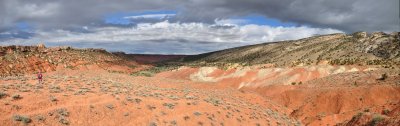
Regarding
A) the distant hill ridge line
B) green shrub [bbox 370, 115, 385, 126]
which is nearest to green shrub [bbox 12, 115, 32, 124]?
green shrub [bbox 370, 115, 385, 126]

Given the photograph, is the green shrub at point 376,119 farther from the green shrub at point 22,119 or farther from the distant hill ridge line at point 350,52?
the distant hill ridge line at point 350,52

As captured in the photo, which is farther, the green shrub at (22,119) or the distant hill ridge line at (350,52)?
the distant hill ridge line at (350,52)

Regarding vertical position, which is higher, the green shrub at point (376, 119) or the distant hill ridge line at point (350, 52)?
the distant hill ridge line at point (350, 52)

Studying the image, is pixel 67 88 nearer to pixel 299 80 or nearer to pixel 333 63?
pixel 299 80

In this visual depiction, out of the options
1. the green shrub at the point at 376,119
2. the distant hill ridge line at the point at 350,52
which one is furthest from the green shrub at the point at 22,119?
the distant hill ridge line at the point at 350,52

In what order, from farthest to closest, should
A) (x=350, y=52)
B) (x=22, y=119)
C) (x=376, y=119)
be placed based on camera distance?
(x=350, y=52), (x=376, y=119), (x=22, y=119)

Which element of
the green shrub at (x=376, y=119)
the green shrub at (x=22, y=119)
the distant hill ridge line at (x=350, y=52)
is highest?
the distant hill ridge line at (x=350, y=52)

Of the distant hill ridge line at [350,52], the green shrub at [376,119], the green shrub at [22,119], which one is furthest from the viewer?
the distant hill ridge line at [350,52]

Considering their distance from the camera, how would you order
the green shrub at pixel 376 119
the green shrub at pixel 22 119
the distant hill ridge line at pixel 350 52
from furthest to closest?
the distant hill ridge line at pixel 350 52 < the green shrub at pixel 376 119 < the green shrub at pixel 22 119

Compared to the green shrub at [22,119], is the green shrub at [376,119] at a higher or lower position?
Result: lower

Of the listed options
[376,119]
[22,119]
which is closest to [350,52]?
[376,119]

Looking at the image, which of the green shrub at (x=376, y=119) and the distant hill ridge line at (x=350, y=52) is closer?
the green shrub at (x=376, y=119)

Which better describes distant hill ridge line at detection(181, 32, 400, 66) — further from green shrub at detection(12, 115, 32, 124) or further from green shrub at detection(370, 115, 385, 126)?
green shrub at detection(12, 115, 32, 124)

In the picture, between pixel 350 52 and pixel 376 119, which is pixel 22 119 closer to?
pixel 376 119
